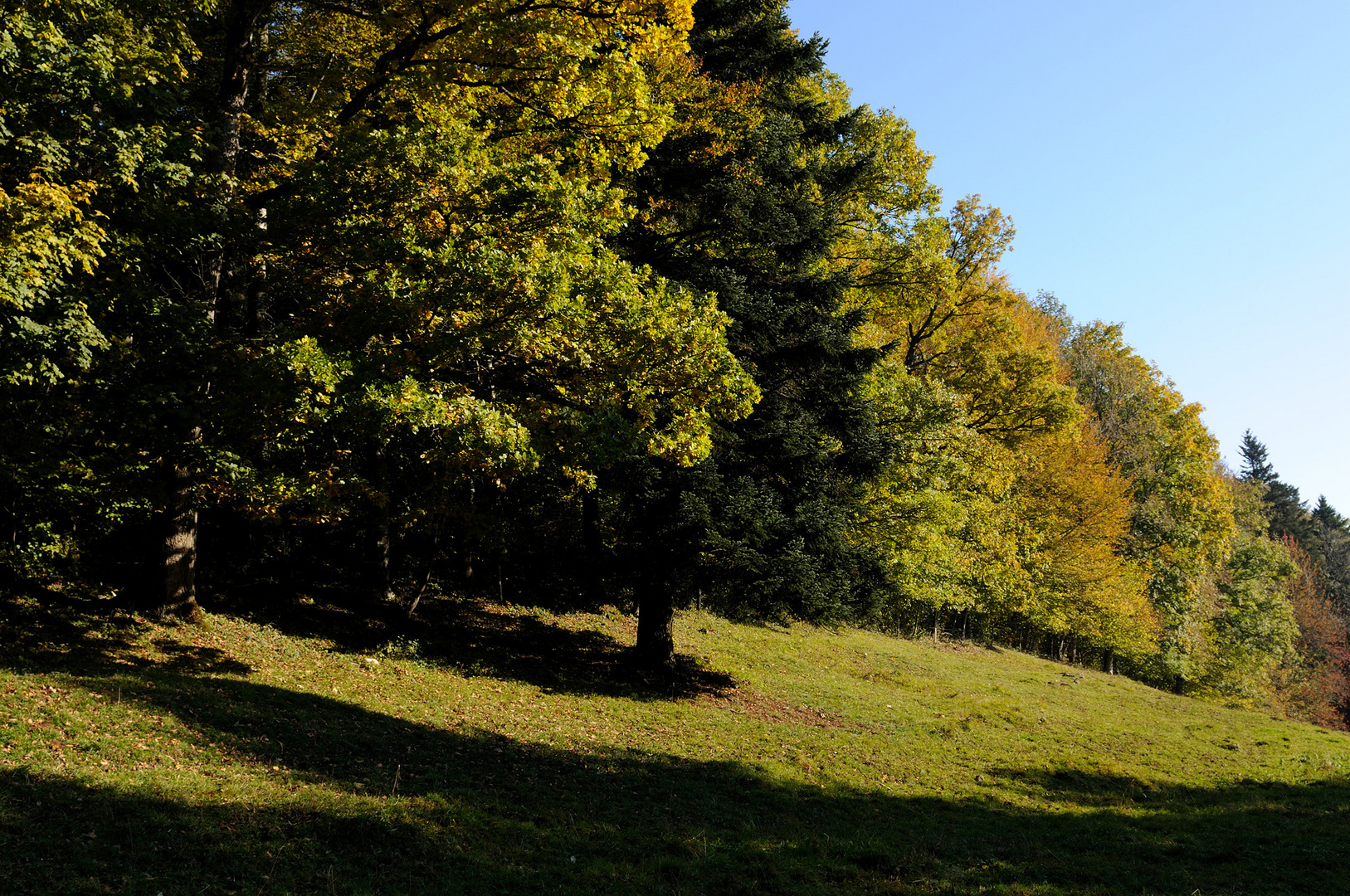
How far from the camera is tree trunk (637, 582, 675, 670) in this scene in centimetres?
1741

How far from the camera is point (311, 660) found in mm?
13898

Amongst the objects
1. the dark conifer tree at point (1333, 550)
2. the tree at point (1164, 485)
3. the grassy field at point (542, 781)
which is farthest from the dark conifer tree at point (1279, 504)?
the grassy field at point (542, 781)

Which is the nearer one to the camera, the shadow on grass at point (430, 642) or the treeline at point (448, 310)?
the treeline at point (448, 310)

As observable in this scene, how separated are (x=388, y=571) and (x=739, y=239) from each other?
11.4m

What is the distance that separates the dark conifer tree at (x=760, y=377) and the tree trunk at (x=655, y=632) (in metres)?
0.04

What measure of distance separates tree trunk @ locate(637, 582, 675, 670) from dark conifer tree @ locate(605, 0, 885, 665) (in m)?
0.04

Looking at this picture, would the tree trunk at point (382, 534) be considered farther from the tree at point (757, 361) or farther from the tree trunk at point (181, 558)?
the tree at point (757, 361)

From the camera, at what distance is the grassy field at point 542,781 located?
7.18 m

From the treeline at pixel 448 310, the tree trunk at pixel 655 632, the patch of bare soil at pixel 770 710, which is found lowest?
the patch of bare soil at pixel 770 710

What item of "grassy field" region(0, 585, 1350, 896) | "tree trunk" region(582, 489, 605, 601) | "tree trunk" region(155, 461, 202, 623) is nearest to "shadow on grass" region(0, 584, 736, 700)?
"grassy field" region(0, 585, 1350, 896)

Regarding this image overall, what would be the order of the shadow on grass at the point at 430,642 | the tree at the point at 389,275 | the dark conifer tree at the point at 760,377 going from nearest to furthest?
1. the tree at the point at 389,275
2. the shadow on grass at the point at 430,642
3. the dark conifer tree at the point at 760,377

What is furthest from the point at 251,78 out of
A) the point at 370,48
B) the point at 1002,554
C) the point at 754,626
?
the point at 1002,554

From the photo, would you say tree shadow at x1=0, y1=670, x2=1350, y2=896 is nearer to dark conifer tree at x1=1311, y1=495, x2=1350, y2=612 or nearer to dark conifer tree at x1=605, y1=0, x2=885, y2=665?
dark conifer tree at x1=605, y1=0, x2=885, y2=665

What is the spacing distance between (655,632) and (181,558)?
379 inches
